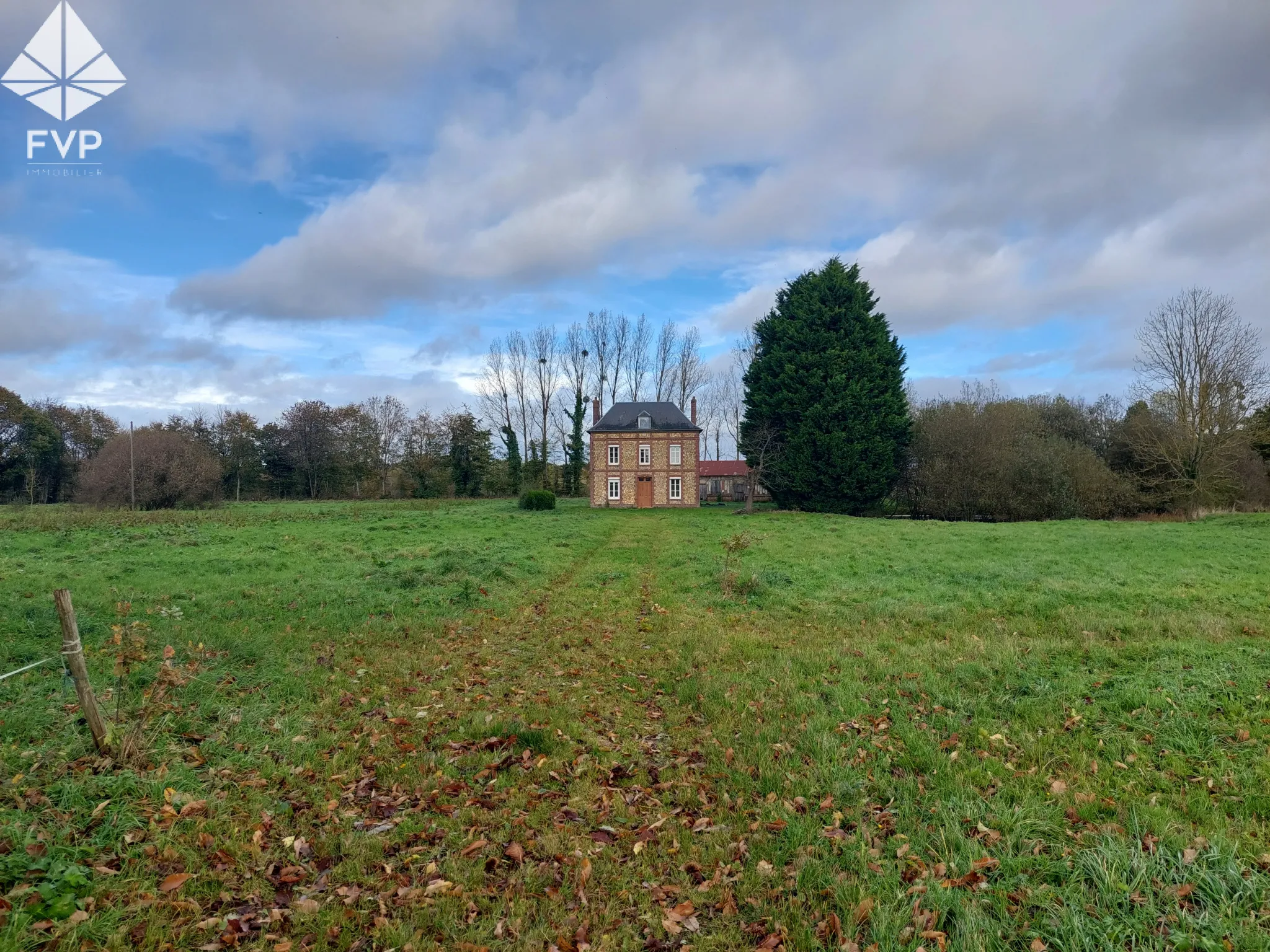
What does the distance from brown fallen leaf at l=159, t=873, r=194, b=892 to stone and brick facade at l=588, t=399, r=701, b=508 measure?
1601 inches

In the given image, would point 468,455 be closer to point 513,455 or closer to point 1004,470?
point 513,455

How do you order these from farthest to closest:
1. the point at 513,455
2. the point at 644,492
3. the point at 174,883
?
the point at 513,455 < the point at 644,492 < the point at 174,883

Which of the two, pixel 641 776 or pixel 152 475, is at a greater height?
pixel 152 475

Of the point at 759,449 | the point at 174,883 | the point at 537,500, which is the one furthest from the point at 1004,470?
the point at 174,883

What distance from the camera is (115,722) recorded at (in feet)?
16.8

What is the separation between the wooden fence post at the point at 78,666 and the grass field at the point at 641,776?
0.64ft

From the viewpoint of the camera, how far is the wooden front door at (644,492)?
44.3 m

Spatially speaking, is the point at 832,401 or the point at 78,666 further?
the point at 832,401

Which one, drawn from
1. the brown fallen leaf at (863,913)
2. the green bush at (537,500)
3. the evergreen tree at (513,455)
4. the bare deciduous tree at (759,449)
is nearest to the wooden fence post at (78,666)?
the brown fallen leaf at (863,913)

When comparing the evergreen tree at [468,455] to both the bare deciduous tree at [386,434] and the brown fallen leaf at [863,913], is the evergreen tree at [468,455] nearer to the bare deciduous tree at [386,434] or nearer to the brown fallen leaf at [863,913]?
the bare deciduous tree at [386,434]

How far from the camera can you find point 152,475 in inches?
1484

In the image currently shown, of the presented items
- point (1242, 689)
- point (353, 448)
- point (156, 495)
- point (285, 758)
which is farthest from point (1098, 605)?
point (353, 448)

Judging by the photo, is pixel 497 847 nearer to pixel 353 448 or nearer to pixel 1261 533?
pixel 1261 533

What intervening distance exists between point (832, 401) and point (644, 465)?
1424 cm
